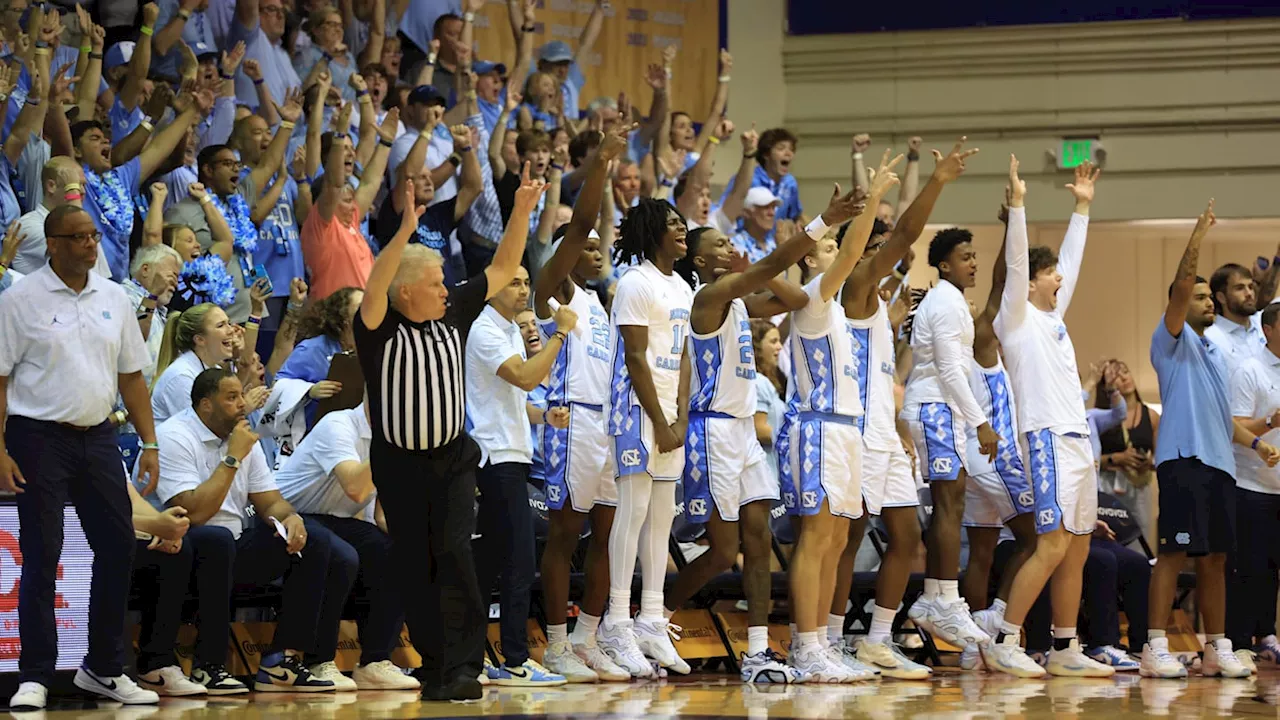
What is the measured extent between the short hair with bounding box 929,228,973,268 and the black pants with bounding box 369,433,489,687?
3.19m

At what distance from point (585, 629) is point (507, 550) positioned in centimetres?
62

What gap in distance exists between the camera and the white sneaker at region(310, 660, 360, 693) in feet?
23.7

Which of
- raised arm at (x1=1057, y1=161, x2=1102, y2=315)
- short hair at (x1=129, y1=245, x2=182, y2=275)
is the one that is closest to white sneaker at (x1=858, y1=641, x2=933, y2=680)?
raised arm at (x1=1057, y1=161, x2=1102, y2=315)

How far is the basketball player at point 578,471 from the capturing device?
7.68 metres

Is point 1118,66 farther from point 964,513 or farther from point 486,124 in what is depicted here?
point 964,513

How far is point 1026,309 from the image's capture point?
8672 millimetres

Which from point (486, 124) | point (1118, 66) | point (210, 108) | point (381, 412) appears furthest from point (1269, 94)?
point (381, 412)

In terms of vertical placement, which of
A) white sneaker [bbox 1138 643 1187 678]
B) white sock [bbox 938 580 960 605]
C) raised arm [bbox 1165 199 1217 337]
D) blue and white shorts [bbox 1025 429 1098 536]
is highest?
raised arm [bbox 1165 199 1217 337]

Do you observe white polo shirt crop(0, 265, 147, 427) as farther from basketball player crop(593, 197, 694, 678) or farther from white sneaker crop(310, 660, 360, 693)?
basketball player crop(593, 197, 694, 678)

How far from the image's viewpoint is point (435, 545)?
20.9 ft

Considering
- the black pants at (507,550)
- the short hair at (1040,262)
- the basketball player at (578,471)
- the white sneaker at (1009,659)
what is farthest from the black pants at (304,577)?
the short hair at (1040,262)

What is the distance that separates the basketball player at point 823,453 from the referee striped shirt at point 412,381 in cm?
201

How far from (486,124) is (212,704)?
6.91m

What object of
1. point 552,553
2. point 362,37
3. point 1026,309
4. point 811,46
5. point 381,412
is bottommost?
point 552,553
